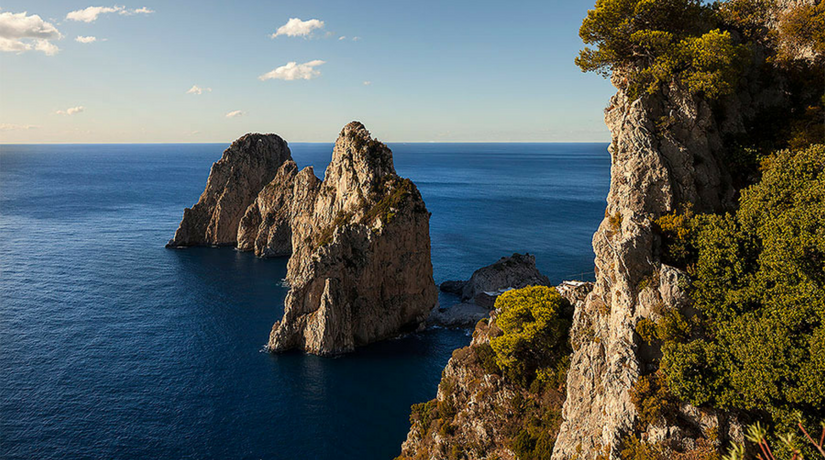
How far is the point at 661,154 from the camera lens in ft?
107

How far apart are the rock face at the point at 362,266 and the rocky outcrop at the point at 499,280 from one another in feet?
32.9

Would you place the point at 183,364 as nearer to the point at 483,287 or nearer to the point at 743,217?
the point at 483,287

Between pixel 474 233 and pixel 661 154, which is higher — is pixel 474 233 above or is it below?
below

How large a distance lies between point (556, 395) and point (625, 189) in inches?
687

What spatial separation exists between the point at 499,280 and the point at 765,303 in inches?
2535

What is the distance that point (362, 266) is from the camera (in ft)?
258

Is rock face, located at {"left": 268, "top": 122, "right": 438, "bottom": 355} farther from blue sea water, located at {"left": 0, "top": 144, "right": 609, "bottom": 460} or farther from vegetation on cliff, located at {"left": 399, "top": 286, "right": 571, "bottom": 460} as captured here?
vegetation on cliff, located at {"left": 399, "top": 286, "right": 571, "bottom": 460}

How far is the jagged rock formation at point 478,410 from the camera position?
37781 mm

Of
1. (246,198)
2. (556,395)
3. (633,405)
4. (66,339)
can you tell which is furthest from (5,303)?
(633,405)

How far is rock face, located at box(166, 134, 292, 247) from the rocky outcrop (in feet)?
248

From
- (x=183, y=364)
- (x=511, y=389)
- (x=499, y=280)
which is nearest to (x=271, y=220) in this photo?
(x=183, y=364)

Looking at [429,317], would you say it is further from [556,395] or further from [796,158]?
[796,158]

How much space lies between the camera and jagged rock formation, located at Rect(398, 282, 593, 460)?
124ft

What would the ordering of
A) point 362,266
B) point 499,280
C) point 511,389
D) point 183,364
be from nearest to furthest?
1. point 511,389
2. point 183,364
3. point 362,266
4. point 499,280
